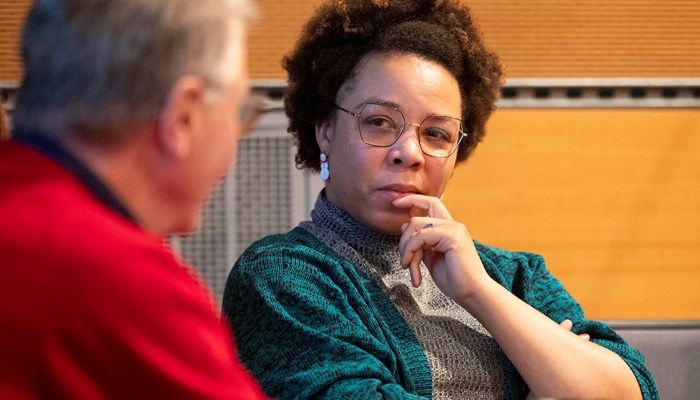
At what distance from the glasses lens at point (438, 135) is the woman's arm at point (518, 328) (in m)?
0.14

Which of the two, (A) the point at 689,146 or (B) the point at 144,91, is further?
(A) the point at 689,146

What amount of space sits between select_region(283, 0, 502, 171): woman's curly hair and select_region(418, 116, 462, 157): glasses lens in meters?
0.11

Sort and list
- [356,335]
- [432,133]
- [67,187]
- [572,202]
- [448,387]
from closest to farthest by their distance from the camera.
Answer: [67,187]
[356,335]
[448,387]
[432,133]
[572,202]

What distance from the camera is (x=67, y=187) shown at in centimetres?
75

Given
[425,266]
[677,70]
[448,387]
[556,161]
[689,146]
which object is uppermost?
[677,70]

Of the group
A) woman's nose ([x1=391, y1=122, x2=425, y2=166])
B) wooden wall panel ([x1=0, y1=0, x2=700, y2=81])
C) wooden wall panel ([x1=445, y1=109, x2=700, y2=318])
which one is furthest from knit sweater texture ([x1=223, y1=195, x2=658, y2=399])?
wooden wall panel ([x1=0, y1=0, x2=700, y2=81])

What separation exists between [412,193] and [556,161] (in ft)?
2.37

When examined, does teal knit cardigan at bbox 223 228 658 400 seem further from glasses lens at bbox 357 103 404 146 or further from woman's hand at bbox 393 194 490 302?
glasses lens at bbox 357 103 404 146

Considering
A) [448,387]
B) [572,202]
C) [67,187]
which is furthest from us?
[572,202]

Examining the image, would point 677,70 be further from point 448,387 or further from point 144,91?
point 144,91

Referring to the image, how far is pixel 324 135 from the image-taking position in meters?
1.69

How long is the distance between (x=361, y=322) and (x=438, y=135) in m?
0.37

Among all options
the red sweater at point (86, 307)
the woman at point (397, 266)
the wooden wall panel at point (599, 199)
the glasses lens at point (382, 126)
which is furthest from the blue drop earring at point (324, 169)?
the red sweater at point (86, 307)

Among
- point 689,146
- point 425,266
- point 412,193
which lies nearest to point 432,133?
point 412,193
